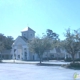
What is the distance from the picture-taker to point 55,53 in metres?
75.6

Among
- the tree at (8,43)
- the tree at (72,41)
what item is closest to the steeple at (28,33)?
the tree at (8,43)

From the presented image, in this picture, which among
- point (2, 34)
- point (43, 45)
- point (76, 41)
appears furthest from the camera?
point (2, 34)

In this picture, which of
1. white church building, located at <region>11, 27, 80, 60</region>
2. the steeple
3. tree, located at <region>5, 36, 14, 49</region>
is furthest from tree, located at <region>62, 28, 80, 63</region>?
tree, located at <region>5, 36, 14, 49</region>

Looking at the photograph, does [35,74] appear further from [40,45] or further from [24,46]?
[24,46]

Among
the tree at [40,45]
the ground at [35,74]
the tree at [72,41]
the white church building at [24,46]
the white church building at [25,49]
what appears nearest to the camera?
the ground at [35,74]

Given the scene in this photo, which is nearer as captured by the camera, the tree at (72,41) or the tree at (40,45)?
the tree at (72,41)

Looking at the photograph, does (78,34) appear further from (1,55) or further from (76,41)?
(1,55)

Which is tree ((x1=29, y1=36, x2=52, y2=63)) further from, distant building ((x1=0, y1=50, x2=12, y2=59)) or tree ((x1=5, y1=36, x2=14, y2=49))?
tree ((x1=5, y1=36, x2=14, y2=49))

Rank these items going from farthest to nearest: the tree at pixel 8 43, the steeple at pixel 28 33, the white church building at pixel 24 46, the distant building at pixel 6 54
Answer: the tree at pixel 8 43, the distant building at pixel 6 54, the steeple at pixel 28 33, the white church building at pixel 24 46

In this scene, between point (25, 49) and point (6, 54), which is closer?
point (25, 49)

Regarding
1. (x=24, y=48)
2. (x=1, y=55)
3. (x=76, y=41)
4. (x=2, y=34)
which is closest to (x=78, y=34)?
(x=76, y=41)

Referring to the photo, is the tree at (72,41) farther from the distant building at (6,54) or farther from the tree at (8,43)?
the tree at (8,43)

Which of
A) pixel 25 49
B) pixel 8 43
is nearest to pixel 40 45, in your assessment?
pixel 25 49

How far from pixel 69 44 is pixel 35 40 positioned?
1483 cm
